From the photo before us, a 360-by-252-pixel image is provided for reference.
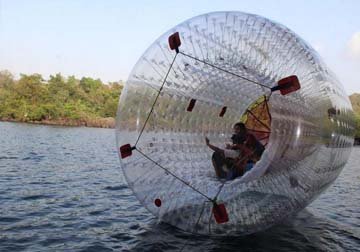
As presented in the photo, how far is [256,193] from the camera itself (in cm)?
611

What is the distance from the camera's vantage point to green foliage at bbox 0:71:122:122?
78750 millimetres

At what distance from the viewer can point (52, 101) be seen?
278ft

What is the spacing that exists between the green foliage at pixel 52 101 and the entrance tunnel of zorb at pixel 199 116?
2983 inches

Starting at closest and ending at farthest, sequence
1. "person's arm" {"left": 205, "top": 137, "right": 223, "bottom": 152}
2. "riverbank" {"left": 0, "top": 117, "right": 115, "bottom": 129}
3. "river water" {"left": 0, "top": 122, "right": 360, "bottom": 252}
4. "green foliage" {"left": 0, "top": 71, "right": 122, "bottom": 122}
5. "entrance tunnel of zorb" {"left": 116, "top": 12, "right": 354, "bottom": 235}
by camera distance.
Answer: "entrance tunnel of zorb" {"left": 116, "top": 12, "right": 354, "bottom": 235} → "river water" {"left": 0, "top": 122, "right": 360, "bottom": 252} → "person's arm" {"left": 205, "top": 137, "right": 223, "bottom": 152} → "green foliage" {"left": 0, "top": 71, "right": 122, "bottom": 122} → "riverbank" {"left": 0, "top": 117, "right": 115, "bottom": 129}

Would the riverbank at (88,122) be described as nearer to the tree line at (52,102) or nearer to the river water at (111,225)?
the tree line at (52,102)

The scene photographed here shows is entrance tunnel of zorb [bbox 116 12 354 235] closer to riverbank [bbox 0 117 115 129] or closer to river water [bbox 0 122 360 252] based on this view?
river water [bbox 0 122 360 252]

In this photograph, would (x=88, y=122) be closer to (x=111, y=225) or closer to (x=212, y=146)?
(x=212, y=146)

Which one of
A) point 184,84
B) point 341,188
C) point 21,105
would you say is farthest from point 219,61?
point 21,105

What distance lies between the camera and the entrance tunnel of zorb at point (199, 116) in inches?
238

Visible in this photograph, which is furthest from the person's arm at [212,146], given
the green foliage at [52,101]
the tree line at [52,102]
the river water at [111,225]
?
the green foliage at [52,101]

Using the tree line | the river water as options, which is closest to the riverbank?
the tree line

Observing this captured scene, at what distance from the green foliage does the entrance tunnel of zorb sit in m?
75.8

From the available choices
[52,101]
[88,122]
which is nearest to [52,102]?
[52,101]

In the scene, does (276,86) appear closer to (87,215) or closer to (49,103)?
(87,215)
